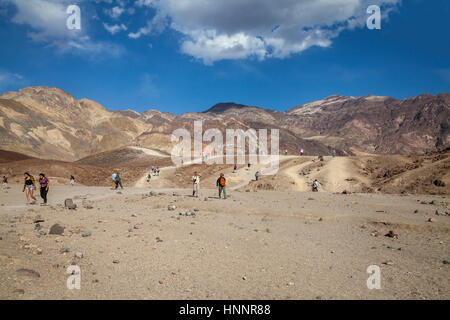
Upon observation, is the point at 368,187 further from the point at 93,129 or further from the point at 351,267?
the point at 93,129

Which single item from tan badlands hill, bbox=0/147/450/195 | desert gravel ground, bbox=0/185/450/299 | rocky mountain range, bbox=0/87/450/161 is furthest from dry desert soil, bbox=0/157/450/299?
rocky mountain range, bbox=0/87/450/161

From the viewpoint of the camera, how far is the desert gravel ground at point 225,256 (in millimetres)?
5766

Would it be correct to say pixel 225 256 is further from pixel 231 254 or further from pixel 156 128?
pixel 156 128

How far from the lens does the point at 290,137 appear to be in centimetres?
12512

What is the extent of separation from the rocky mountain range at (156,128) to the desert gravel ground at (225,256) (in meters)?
91.4

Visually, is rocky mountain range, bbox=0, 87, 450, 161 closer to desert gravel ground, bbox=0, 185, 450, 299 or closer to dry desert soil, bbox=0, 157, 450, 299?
dry desert soil, bbox=0, 157, 450, 299

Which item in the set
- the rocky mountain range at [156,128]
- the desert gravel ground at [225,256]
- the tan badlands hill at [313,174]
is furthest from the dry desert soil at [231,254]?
the rocky mountain range at [156,128]

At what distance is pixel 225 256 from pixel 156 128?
138m

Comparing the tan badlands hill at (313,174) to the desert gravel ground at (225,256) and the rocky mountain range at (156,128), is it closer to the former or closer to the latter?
the desert gravel ground at (225,256)

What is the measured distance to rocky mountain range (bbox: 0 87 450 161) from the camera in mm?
103438

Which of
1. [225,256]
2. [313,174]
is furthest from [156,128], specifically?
[225,256]

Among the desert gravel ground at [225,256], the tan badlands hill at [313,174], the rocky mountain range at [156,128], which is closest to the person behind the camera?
the desert gravel ground at [225,256]

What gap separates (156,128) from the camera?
462ft
